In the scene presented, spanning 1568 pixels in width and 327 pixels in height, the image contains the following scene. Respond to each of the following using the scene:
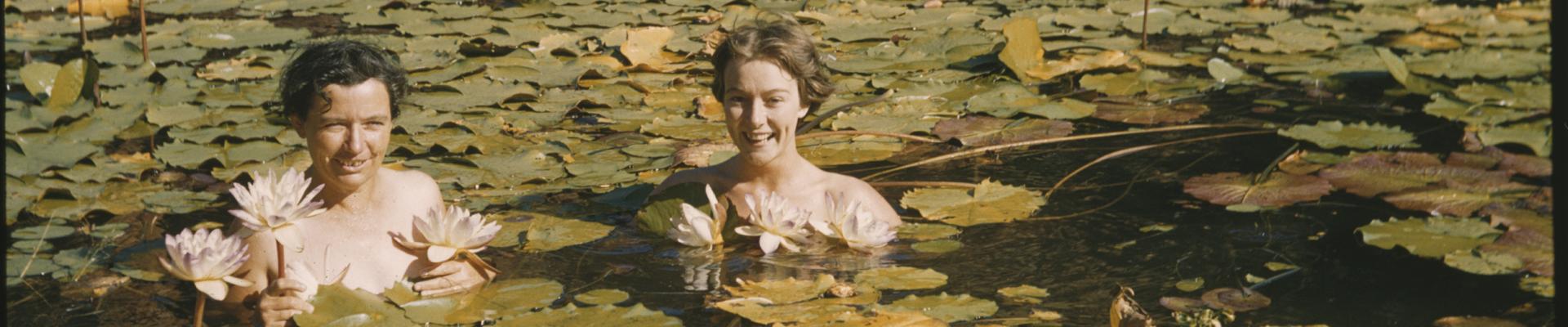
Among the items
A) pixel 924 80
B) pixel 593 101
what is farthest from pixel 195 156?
pixel 924 80

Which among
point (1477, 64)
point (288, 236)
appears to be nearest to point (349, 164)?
point (288, 236)

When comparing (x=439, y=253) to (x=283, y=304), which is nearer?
(x=283, y=304)

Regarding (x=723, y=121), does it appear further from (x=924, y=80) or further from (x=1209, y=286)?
(x=1209, y=286)

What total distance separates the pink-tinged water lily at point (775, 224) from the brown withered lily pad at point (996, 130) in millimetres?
1517

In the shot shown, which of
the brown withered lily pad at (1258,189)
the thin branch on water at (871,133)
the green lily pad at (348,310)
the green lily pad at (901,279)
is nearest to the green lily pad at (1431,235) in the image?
the brown withered lily pad at (1258,189)

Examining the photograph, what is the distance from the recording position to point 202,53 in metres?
7.37

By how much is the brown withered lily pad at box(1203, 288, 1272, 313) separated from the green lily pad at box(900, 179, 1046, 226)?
899 millimetres

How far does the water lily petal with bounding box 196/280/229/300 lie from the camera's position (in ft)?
11.0

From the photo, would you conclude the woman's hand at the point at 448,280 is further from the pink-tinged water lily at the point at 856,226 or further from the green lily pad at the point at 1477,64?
the green lily pad at the point at 1477,64

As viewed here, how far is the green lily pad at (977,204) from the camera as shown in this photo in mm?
4742

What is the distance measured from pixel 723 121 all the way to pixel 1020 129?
3.83ft

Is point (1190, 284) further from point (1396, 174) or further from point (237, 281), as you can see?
point (237, 281)

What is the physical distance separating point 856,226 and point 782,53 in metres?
0.53

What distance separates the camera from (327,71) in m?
3.80
